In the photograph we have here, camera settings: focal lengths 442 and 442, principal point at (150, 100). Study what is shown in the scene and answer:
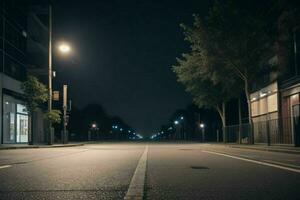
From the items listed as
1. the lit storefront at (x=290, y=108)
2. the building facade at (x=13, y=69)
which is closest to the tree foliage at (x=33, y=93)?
the building facade at (x=13, y=69)

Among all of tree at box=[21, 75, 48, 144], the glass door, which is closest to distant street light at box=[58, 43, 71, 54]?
tree at box=[21, 75, 48, 144]

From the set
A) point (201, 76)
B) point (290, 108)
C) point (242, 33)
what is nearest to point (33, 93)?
point (201, 76)

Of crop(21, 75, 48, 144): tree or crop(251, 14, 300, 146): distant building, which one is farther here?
crop(21, 75, 48, 144): tree

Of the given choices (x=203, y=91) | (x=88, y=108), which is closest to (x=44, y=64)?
(x=203, y=91)

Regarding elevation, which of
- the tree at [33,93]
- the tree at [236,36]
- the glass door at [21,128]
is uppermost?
the tree at [236,36]

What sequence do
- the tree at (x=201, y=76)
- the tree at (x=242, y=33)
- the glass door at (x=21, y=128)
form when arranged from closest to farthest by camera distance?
the tree at (x=242, y=33) < the tree at (x=201, y=76) < the glass door at (x=21, y=128)

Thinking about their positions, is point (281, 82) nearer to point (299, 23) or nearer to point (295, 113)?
point (295, 113)

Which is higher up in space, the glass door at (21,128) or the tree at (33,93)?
the tree at (33,93)

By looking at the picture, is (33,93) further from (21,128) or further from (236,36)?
(236,36)

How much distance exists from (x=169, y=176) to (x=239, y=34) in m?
26.9

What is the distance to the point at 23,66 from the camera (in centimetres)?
4753

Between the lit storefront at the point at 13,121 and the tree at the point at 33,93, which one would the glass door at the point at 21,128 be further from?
the tree at the point at 33,93

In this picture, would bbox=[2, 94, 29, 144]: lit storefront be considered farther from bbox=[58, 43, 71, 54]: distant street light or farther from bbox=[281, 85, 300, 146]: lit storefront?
bbox=[281, 85, 300, 146]: lit storefront

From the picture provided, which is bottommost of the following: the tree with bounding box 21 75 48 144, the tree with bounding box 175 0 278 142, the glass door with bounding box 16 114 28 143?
the glass door with bounding box 16 114 28 143
